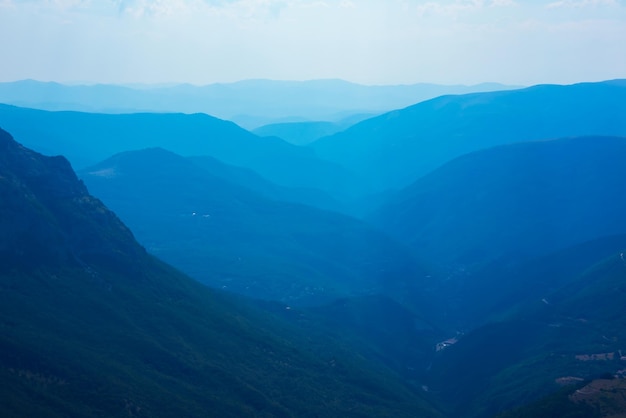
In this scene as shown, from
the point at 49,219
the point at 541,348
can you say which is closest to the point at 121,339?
the point at 49,219

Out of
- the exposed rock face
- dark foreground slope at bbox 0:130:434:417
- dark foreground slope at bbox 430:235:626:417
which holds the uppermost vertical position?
the exposed rock face

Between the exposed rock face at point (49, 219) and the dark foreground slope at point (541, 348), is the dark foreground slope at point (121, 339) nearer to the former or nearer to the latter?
the exposed rock face at point (49, 219)

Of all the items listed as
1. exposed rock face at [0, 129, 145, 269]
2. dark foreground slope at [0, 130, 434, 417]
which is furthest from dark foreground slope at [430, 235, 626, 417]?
exposed rock face at [0, 129, 145, 269]

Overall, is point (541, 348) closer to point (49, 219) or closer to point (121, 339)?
point (121, 339)

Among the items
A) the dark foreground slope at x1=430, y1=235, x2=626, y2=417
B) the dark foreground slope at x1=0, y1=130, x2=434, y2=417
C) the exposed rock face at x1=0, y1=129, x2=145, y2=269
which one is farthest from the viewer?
the dark foreground slope at x1=430, y1=235, x2=626, y2=417

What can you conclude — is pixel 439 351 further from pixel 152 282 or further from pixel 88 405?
pixel 88 405

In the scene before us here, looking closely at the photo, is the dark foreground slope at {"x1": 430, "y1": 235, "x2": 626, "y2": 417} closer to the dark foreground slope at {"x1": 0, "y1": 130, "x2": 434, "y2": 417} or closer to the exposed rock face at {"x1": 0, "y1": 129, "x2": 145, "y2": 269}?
the dark foreground slope at {"x1": 0, "y1": 130, "x2": 434, "y2": 417}
